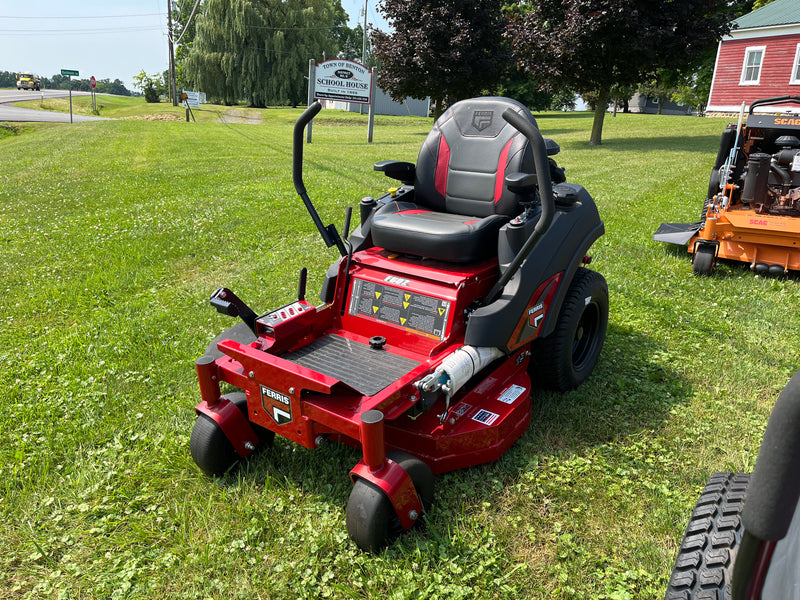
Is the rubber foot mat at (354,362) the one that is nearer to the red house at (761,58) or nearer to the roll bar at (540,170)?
the roll bar at (540,170)

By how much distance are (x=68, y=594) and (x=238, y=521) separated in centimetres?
64

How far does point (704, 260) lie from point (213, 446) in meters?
4.63

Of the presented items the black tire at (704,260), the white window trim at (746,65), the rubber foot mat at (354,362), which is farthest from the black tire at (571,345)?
the white window trim at (746,65)

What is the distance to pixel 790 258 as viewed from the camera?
204 inches

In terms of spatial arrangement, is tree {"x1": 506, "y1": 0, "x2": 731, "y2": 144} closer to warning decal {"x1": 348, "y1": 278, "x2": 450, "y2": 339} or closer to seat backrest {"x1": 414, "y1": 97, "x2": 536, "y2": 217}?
seat backrest {"x1": 414, "y1": 97, "x2": 536, "y2": 217}

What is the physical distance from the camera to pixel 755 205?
19.0 ft

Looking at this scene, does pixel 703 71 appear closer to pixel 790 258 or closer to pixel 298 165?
pixel 790 258

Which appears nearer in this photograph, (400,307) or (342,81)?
(400,307)

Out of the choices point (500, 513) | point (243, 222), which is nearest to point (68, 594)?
point (500, 513)

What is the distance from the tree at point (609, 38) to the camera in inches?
564

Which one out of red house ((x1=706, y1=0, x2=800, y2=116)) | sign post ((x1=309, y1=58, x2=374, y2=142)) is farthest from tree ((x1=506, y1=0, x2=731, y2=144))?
red house ((x1=706, y1=0, x2=800, y2=116))

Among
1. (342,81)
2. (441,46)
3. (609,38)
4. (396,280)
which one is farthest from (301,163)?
(441,46)

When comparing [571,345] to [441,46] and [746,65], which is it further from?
[746,65]

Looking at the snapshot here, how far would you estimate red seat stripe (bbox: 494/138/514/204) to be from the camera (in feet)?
11.0
